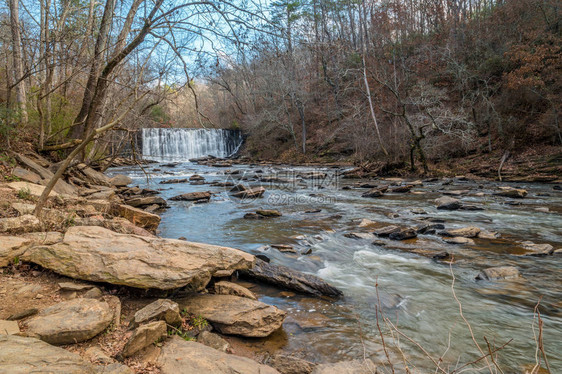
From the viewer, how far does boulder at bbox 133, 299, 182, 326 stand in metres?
2.76

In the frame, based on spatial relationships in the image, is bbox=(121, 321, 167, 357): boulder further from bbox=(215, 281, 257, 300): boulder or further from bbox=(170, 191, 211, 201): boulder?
bbox=(170, 191, 211, 201): boulder

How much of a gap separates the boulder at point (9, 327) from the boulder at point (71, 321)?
0.32ft

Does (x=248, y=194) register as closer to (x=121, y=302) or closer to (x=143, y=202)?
(x=143, y=202)

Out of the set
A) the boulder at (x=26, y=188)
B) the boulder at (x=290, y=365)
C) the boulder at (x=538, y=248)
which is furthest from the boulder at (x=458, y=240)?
the boulder at (x=26, y=188)

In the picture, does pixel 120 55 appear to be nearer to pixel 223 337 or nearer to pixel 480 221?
pixel 223 337

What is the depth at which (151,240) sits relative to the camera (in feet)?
13.3

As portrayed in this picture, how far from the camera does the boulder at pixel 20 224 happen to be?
381cm

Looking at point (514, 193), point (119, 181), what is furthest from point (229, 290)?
point (514, 193)

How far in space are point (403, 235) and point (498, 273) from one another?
205 centimetres

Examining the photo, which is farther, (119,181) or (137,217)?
(119,181)

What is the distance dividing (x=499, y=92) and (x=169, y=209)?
19.9 m

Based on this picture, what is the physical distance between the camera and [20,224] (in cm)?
391

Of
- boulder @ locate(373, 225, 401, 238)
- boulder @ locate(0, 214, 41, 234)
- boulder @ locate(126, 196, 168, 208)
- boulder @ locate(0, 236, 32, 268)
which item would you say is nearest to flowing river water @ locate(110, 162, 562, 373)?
boulder @ locate(373, 225, 401, 238)

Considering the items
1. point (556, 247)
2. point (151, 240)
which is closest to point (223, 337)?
point (151, 240)
